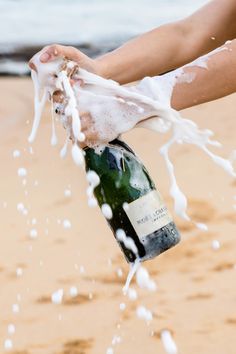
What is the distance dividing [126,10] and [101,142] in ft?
14.2

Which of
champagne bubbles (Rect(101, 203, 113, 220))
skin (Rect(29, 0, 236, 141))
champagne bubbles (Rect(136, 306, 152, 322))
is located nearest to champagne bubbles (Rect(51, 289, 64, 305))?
champagne bubbles (Rect(136, 306, 152, 322))

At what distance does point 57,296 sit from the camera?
100.0 inches

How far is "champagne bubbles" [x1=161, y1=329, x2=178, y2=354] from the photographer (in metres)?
2.17

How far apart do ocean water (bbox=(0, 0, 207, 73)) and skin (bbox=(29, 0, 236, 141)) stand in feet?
9.43

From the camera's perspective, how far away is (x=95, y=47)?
5.27m

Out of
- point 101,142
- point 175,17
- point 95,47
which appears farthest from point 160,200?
point 175,17

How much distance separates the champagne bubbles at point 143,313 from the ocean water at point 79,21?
108 inches

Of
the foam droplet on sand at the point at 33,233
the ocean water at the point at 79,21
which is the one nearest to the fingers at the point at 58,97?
the foam droplet on sand at the point at 33,233

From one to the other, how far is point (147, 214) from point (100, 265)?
2.70 feet

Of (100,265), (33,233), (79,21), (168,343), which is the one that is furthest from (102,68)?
(79,21)

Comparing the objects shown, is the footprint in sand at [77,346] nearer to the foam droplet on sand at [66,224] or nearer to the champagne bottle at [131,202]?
the champagne bottle at [131,202]

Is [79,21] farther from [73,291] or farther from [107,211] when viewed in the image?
[107,211]

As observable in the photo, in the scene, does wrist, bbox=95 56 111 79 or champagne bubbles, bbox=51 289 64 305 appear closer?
wrist, bbox=95 56 111 79

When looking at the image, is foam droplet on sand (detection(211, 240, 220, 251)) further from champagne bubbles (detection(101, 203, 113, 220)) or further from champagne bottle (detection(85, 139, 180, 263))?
champagne bubbles (detection(101, 203, 113, 220))
